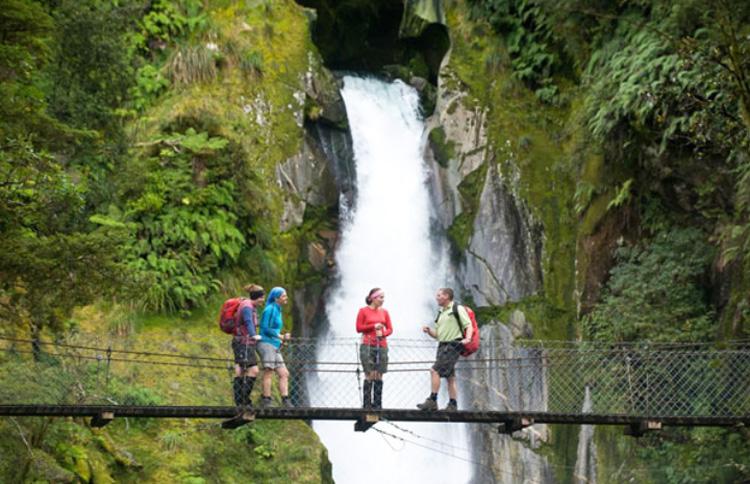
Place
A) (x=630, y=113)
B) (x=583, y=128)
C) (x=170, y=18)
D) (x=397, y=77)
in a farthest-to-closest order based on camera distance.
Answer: (x=397, y=77) < (x=170, y=18) < (x=583, y=128) < (x=630, y=113)

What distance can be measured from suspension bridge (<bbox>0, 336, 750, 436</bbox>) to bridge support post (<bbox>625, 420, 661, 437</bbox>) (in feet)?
0.05

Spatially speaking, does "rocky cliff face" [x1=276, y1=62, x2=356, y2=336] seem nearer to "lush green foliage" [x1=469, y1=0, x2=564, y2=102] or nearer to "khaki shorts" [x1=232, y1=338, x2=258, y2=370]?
"lush green foliage" [x1=469, y1=0, x2=564, y2=102]

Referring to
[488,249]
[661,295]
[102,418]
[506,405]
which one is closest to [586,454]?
[506,405]

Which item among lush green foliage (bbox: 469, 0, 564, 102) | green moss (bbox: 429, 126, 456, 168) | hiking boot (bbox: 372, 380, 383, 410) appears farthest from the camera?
green moss (bbox: 429, 126, 456, 168)

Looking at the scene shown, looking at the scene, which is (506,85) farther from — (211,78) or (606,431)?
(606,431)

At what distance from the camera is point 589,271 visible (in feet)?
60.1

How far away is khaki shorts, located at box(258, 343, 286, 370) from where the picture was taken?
11539 mm

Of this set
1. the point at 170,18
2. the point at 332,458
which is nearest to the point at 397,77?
the point at 170,18

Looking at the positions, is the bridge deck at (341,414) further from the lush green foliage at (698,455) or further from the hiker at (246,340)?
the lush green foliage at (698,455)

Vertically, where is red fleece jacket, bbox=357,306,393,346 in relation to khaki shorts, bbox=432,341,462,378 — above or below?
above

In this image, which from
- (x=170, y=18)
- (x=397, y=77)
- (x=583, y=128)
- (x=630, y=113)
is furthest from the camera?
(x=397, y=77)

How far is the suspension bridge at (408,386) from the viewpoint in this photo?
38.2 ft

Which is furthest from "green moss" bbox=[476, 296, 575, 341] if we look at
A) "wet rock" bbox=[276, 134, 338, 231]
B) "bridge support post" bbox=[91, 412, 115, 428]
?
"bridge support post" bbox=[91, 412, 115, 428]

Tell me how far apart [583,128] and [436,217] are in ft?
14.2
